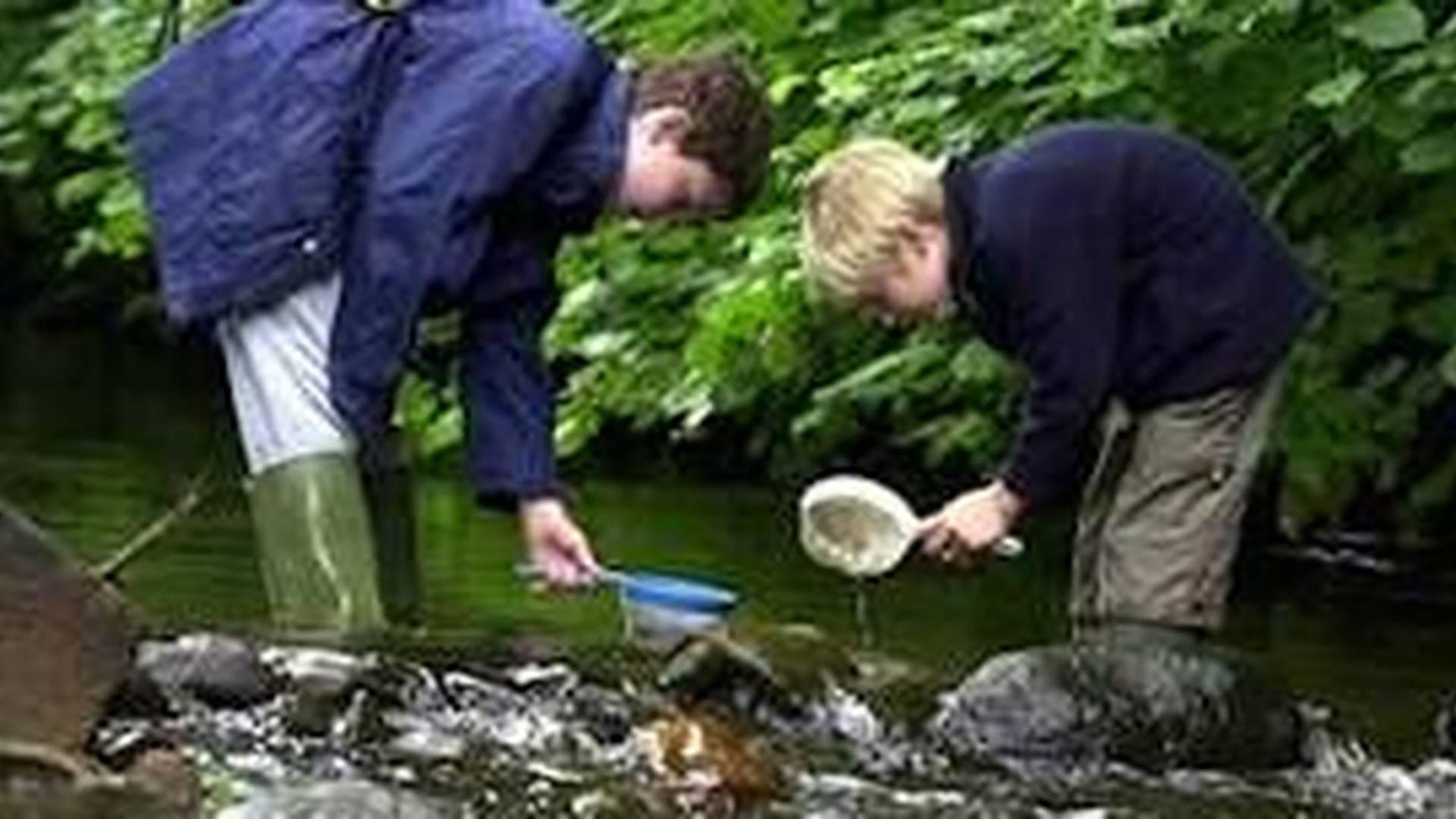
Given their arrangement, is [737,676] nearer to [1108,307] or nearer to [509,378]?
[509,378]

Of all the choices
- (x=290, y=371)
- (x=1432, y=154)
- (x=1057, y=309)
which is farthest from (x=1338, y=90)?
(x=290, y=371)

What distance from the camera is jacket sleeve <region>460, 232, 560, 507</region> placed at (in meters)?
5.41

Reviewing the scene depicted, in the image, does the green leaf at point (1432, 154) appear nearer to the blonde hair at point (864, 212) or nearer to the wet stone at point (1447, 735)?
the wet stone at point (1447, 735)

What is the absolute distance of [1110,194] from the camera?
220 inches

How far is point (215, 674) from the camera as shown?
5.34 m

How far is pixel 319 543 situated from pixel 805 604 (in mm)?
2723

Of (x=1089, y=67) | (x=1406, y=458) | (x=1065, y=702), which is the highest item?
(x=1089, y=67)

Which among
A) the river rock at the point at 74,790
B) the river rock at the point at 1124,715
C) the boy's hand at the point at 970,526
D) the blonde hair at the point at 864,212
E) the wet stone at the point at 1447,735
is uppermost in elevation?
the blonde hair at the point at 864,212

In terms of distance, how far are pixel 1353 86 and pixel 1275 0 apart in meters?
0.71

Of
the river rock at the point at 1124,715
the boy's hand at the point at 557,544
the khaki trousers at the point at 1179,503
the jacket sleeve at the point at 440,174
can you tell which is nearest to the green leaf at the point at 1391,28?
the khaki trousers at the point at 1179,503

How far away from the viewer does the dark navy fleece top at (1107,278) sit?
5449 millimetres

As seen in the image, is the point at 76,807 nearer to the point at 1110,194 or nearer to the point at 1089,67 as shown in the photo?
the point at 1110,194

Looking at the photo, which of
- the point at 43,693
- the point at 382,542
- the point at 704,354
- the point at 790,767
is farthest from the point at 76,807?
the point at 704,354

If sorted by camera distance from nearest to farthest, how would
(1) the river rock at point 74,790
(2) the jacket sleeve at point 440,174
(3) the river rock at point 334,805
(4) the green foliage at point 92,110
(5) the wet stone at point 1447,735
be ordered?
(1) the river rock at point 74,790, (3) the river rock at point 334,805, (2) the jacket sleeve at point 440,174, (5) the wet stone at point 1447,735, (4) the green foliage at point 92,110
